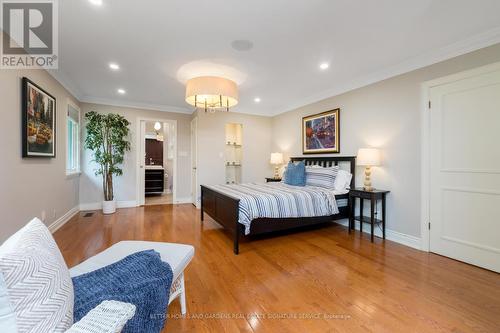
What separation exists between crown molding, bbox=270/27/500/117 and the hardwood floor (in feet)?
7.83

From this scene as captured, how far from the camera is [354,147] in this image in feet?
12.5

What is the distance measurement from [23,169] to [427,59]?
199 inches

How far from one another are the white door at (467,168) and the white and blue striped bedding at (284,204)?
1293mm

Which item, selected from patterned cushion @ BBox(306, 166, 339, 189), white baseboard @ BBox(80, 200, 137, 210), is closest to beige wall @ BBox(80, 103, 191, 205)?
white baseboard @ BBox(80, 200, 137, 210)

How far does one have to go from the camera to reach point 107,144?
4703mm

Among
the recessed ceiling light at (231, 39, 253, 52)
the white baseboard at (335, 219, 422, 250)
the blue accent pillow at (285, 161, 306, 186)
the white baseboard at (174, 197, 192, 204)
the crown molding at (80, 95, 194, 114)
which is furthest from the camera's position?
the white baseboard at (174, 197, 192, 204)

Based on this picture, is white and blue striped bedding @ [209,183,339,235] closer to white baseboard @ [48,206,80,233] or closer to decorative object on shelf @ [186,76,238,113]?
decorative object on shelf @ [186,76,238,113]

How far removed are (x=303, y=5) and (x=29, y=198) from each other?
3715mm

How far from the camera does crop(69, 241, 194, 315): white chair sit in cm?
148

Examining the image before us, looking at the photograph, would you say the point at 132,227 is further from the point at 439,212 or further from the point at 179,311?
the point at 439,212

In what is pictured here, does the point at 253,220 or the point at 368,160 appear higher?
the point at 368,160

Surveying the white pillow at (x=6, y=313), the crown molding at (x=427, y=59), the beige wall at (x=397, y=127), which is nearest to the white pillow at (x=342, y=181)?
the beige wall at (x=397, y=127)

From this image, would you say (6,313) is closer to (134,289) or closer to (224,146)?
(134,289)

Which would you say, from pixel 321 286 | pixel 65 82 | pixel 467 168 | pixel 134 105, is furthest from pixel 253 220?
pixel 134 105
